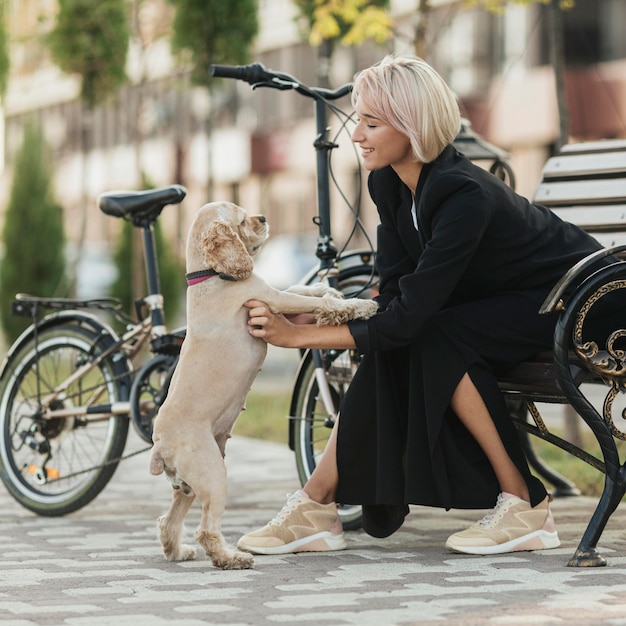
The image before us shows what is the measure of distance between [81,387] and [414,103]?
2107mm

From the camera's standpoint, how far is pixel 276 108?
119 feet

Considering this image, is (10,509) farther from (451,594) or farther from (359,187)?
(451,594)

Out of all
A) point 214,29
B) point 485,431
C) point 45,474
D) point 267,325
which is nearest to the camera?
point 267,325

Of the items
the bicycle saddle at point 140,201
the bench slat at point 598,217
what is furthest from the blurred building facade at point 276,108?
the bicycle saddle at point 140,201

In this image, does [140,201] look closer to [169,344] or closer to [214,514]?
[169,344]

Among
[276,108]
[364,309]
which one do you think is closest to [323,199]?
[364,309]

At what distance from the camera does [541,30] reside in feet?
90.1

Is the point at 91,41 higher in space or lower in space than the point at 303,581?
higher

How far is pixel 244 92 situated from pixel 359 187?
3189 centimetres

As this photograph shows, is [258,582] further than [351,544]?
No

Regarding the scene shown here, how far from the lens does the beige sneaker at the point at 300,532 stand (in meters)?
4.79

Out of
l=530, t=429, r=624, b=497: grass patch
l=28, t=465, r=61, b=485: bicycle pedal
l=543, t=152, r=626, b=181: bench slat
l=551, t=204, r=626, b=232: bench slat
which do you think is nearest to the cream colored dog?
l=28, t=465, r=61, b=485: bicycle pedal

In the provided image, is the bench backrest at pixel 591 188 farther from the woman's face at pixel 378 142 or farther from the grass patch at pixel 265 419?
the grass patch at pixel 265 419

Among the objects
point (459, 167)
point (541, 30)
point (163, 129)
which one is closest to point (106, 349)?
point (459, 167)
